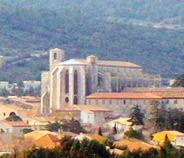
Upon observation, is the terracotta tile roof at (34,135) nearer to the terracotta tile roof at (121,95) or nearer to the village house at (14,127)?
the village house at (14,127)

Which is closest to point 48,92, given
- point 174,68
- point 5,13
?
point 174,68

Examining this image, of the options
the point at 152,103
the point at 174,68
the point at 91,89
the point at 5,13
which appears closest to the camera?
the point at 152,103

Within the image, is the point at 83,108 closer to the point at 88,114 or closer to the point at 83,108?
the point at 83,108

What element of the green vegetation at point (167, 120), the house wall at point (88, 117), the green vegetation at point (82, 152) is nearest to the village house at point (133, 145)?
the green vegetation at point (82, 152)

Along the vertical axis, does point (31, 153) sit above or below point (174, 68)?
below

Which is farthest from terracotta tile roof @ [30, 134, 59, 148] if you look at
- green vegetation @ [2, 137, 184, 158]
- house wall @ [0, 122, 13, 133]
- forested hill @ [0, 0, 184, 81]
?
forested hill @ [0, 0, 184, 81]

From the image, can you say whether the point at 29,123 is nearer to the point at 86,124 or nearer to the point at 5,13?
the point at 86,124

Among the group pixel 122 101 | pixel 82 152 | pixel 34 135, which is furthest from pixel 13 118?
pixel 82 152
